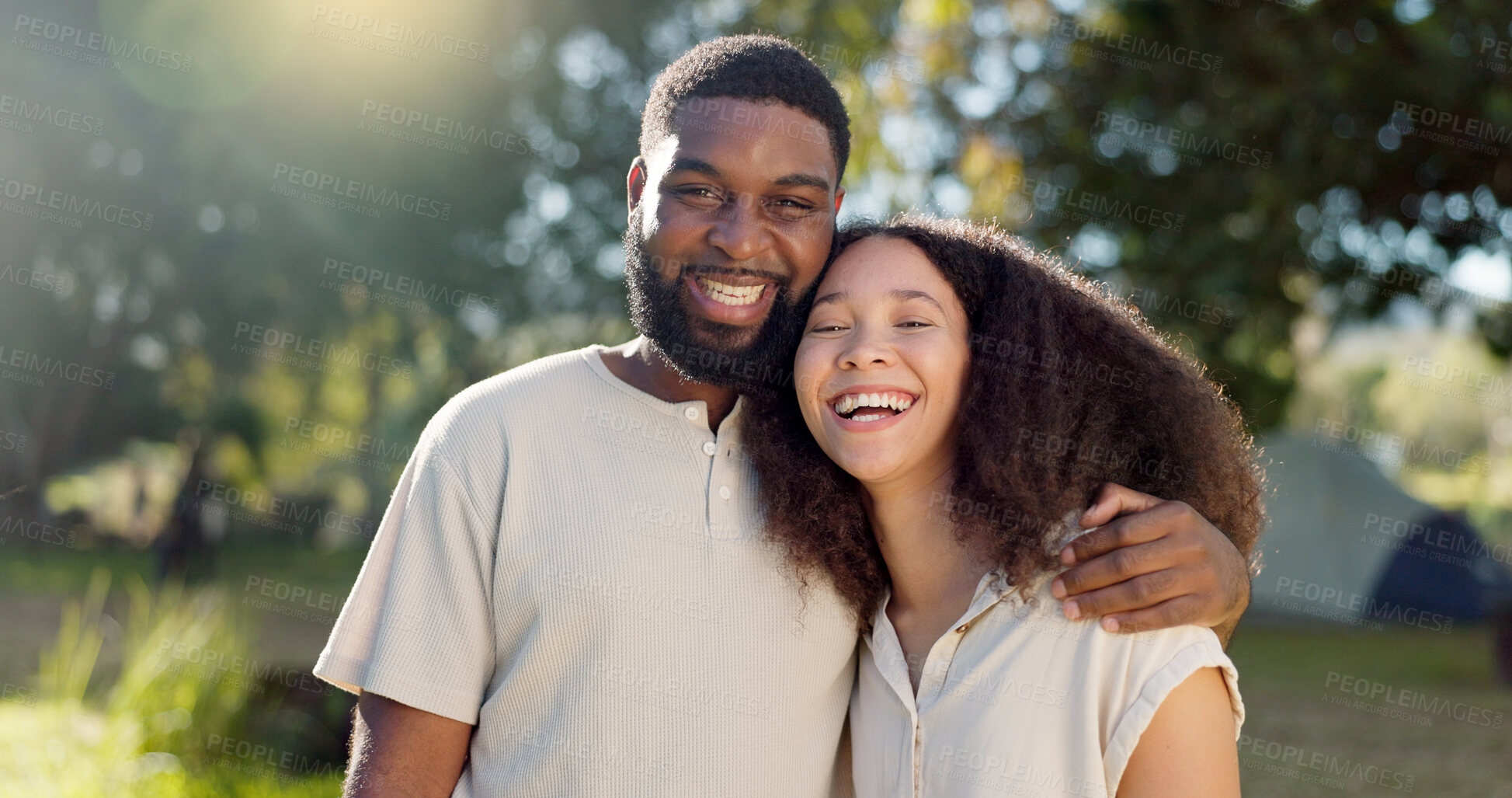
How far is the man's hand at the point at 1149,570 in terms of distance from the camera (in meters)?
2.28

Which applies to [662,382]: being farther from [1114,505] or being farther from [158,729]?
[158,729]

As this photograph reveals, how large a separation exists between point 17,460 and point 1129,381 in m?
18.3

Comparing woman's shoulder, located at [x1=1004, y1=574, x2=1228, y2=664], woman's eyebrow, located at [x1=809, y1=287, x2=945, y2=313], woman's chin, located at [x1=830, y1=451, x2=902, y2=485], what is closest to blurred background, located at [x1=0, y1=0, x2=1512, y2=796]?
woman's eyebrow, located at [x1=809, y1=287, x2=945, y2=313]

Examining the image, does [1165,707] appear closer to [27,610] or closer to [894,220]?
[894,220]

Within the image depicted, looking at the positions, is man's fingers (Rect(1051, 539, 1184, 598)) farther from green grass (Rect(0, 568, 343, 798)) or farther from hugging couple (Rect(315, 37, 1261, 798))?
green grass (Rect(0, 568, 343, 798))

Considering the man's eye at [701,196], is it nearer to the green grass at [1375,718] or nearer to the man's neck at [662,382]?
the man's neck at [662,382]

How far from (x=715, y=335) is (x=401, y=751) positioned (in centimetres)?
116

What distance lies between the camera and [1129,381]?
273 cm

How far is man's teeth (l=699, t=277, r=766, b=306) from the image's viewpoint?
2.66m

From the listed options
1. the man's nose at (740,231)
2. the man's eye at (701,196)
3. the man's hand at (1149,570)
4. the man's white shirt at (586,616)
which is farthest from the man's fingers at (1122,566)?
the man's eye at (701,196)

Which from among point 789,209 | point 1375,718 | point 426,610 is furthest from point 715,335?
point 1375,718

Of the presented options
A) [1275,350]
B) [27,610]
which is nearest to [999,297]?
[1275,350]

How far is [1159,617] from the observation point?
2.27m

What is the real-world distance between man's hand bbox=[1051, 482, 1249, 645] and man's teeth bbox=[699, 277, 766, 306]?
92 centimetres
